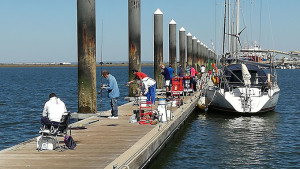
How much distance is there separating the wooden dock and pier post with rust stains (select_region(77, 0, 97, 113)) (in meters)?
1.99

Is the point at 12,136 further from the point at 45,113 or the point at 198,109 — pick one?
the point at 198,109

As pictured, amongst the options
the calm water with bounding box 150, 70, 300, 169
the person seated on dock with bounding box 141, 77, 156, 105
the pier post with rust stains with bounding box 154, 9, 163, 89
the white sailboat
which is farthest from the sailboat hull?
the pier post with rust stains with bounding box 154, 9, 163, 89

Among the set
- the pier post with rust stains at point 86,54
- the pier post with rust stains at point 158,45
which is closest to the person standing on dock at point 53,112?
the pier post with rust stains at point 86,54

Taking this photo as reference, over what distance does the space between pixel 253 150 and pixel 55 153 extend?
21.4ft

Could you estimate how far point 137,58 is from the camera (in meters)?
24.0

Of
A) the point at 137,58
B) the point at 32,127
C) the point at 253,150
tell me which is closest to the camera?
the point at 253,150

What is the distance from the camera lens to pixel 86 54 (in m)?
16.6

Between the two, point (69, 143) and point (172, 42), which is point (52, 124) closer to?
point (69, 143)

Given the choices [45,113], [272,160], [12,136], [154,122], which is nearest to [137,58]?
[12,136]

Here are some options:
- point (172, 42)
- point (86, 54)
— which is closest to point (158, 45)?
point (172, 42)

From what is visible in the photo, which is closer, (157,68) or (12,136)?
(12,136)

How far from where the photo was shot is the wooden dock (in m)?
9.55

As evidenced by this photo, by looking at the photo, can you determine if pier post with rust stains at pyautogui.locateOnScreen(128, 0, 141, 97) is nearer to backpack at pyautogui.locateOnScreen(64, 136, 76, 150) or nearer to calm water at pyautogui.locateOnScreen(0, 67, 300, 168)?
calm water at pyautogui.locateOnScreen(0, 67, 300, 168)

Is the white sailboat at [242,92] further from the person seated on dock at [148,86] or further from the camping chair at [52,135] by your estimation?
the camping chair at [52,135]
